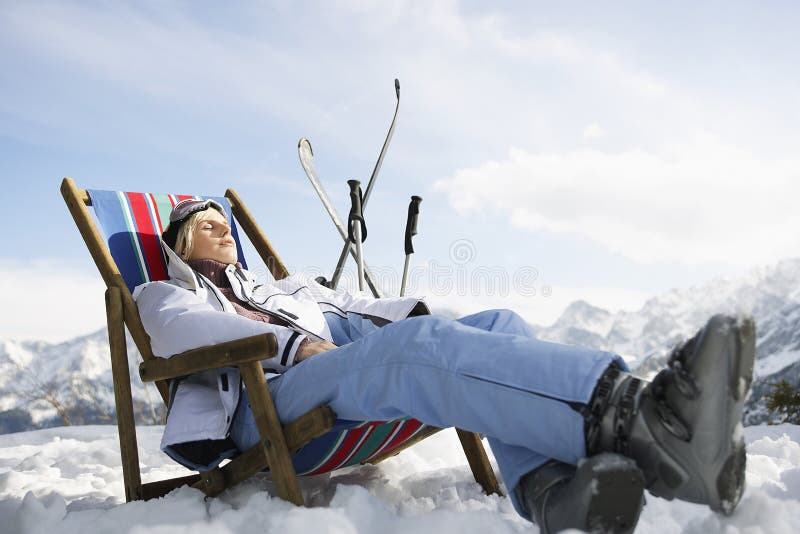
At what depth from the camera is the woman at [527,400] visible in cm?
98

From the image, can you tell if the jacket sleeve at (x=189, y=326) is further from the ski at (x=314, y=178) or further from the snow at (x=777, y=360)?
the snow at (x=777, y=360)

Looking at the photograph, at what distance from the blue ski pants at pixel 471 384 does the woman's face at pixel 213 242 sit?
2.57 feet

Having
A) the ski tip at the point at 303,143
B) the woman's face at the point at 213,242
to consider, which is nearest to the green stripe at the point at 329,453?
the woman's face at the point at 213,242

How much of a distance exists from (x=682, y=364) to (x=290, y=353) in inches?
40.6

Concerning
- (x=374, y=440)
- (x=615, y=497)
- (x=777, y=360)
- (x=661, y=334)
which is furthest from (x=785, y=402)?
(x=661, y=334)

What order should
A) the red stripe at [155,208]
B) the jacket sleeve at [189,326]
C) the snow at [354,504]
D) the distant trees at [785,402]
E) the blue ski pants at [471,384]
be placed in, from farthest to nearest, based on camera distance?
the distant trees at [785,402] → the red stripe at [155,208] → the jacket sleeve at [189,326] → the snow at [354,504] → the blue ski pants at [471,384]

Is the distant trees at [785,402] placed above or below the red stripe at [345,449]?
below

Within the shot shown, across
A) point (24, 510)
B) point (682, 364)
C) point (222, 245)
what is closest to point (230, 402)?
point (24, 510)

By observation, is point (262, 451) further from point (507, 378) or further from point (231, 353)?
point (507, 378)

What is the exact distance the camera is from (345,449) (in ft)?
5.50

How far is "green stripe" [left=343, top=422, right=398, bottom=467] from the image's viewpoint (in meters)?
1.67

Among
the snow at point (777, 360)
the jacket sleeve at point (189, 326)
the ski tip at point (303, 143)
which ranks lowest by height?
the snow at point (777, 360)

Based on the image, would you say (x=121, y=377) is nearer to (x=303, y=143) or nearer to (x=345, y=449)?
(x=345, y=449)

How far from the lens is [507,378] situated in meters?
1.13
